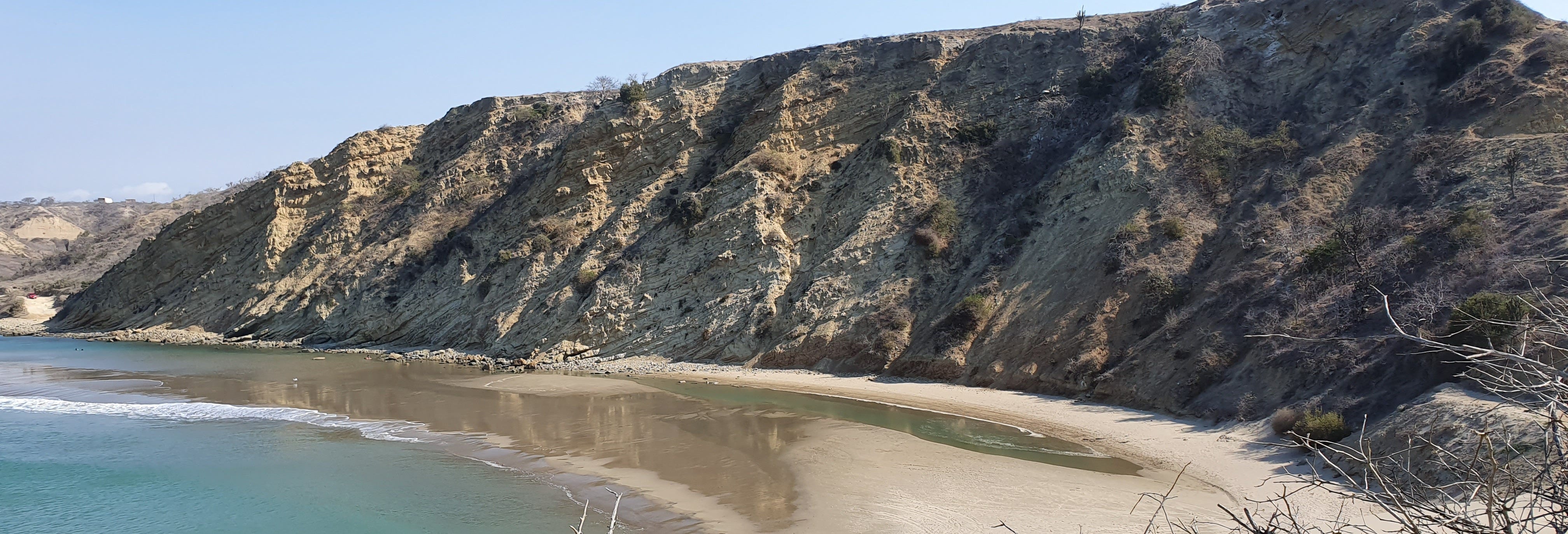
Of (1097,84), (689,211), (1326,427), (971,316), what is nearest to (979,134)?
(1097,84)

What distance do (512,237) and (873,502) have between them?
21743mm

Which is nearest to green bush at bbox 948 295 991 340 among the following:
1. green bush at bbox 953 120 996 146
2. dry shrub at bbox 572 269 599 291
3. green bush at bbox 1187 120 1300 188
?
green bush at bbox 1187 120 1300 188

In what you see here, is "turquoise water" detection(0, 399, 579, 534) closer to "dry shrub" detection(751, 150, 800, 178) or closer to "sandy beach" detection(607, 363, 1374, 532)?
"sandy beach" detection(607, 363, 1374, 532)

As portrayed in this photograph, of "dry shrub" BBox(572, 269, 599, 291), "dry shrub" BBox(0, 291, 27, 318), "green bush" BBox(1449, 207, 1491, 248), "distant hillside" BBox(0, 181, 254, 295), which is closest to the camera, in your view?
"green bush" BBox(1449, 207, 1491, 248)

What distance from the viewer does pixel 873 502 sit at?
11.1 metres

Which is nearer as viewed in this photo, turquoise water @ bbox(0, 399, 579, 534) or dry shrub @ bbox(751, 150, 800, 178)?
turquoise water @ bbox(0, 399, 579, 534)

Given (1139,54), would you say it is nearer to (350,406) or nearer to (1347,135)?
(1347,135)

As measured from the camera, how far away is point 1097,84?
83.0 feet

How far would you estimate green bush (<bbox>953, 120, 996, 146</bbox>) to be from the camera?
2567cm

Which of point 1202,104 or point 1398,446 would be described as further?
point 1202,104

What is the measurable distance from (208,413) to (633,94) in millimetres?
A: 17388

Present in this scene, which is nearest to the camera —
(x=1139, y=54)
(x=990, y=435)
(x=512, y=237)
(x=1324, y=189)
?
(x=990, y=435)

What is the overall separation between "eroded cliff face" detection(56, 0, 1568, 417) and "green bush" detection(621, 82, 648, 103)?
0.42 meters

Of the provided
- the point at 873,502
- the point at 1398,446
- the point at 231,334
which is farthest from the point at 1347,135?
the point at 231,334
